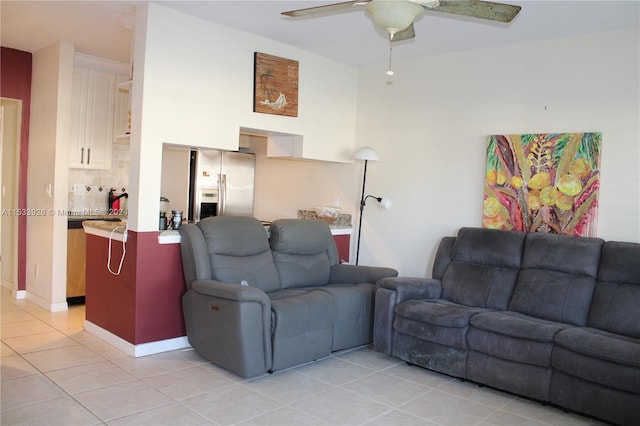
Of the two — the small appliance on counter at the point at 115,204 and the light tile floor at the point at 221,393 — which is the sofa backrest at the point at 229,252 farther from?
the small appliance on counter at the point at 115,204

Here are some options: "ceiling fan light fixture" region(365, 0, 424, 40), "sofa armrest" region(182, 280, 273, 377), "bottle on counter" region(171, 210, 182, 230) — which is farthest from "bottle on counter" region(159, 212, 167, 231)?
"ceiling fan light fixture" region(365, 0, 424, 40)

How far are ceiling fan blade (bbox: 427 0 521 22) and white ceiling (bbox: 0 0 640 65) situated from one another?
1065 millimetres

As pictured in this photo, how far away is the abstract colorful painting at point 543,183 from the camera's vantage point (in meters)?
4.00

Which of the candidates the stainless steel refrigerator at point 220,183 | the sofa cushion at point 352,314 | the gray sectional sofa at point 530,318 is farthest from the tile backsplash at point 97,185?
the gray sectional sofa at point 530,318

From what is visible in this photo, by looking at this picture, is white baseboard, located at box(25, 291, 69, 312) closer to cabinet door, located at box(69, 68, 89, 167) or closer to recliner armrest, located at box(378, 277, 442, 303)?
cabinet door, located at box(69, 68, 89, 167)

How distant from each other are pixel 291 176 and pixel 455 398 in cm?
337

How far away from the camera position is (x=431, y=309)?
12.5 feet

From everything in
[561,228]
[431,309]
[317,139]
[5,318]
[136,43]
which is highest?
[136,43]

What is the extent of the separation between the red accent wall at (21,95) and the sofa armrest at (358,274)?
10.8ft

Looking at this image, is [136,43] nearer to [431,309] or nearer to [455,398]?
[431,309]

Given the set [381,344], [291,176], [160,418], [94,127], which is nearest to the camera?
[160,418]

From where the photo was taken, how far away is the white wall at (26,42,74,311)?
498 centimetres

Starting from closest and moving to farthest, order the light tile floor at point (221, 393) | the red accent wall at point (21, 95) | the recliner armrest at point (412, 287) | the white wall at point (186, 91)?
the light tile floor at point (221, 393) < the white wall at point (186, 91) < the recliner armrest at point (412, 287) < the red accent wall at point (21, 95)

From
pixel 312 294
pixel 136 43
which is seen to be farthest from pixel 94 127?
pixel 312 294
